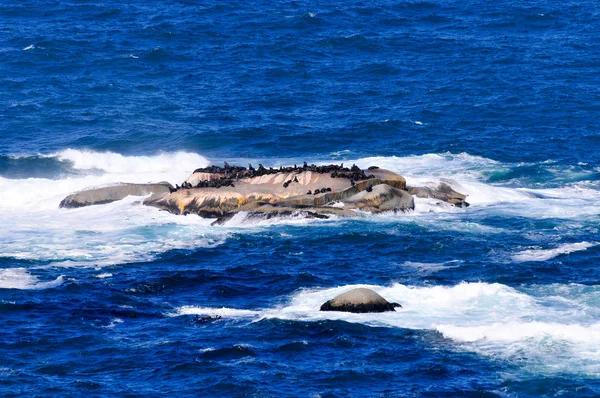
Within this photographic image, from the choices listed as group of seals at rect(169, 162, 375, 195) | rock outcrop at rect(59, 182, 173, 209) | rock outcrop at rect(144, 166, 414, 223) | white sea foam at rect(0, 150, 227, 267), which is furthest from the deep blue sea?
group of seals at rect(169, 162, 375, 195)

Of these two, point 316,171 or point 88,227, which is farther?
point 316,171

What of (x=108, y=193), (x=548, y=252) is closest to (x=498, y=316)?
(x=548, y=252)

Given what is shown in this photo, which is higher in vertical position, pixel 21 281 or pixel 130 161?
pixel 21 281

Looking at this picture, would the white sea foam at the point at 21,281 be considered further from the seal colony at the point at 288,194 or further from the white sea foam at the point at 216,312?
Result: the seal colony at the point at 288,194

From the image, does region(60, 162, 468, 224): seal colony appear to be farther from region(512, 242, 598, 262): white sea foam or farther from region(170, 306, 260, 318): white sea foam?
region(170, 306, 260, 318): white sea foam

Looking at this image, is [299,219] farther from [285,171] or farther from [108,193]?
[108,193]

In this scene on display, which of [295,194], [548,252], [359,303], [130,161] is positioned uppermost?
[295,194]

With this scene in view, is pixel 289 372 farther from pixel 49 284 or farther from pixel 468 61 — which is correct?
pixel 468 61

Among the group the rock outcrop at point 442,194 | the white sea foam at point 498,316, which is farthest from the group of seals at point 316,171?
the white sea foam at point 498,316
